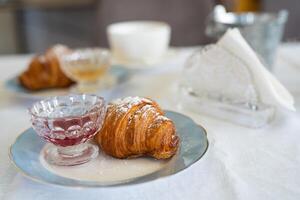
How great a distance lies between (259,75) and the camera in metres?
0.62

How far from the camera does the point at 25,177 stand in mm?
484

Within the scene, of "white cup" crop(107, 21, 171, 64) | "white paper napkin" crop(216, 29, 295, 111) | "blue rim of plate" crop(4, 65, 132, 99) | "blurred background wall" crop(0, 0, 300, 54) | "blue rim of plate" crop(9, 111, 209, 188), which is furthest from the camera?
"blurred background wall" crop(0, 0, 300, 54)

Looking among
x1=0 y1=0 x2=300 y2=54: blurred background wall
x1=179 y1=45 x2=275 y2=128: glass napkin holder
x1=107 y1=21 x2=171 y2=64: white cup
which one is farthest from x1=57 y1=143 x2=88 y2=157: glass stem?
x1=0 y1=0 x2=300 y2=54: blurred background wall

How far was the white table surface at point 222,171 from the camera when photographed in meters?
0.45

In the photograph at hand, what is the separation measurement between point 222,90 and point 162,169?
0.24m

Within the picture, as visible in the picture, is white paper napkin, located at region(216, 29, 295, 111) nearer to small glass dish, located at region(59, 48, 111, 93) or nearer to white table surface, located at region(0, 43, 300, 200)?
white table surface, located at region(0, 43, 300, 200)

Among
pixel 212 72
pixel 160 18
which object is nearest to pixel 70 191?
pixel 212 72

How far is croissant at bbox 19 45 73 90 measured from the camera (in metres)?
0.79

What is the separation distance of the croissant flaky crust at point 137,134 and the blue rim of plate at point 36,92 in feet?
0.90

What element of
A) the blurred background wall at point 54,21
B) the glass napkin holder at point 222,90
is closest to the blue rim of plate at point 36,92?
the glass napkin holder at point 222,90

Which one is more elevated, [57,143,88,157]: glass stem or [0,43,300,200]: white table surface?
[57,143,88,157]: glass stem

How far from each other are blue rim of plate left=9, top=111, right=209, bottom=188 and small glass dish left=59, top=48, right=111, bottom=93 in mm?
232

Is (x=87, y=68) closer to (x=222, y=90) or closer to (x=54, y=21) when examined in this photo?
(x=222, y=90)

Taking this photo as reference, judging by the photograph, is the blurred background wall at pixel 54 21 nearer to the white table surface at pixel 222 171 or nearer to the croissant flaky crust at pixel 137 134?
the white table surface at pixel 222 171
